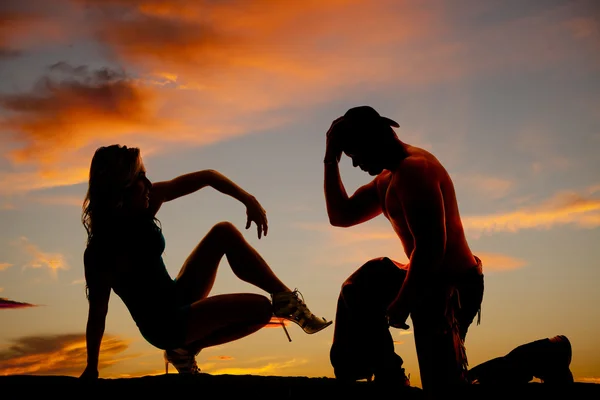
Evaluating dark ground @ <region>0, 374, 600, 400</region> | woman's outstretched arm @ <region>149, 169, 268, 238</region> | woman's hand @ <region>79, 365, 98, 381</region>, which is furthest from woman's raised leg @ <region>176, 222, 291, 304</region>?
woman's hand @ <region>79, 365, 98, 381</region>

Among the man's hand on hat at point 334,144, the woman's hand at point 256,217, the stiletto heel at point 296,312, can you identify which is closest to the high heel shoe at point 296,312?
the stiletto heel at point 296,312

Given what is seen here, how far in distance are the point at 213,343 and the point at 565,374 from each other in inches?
107

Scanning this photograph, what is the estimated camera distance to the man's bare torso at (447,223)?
541 cm

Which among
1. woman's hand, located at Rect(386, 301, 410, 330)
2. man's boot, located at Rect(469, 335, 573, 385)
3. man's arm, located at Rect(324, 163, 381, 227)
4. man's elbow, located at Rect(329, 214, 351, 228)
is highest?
man's arm, located at Rect(324, 163, 381, 227)

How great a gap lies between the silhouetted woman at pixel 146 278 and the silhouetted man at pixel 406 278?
1.60 feet

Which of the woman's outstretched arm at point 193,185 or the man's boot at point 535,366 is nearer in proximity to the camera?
the man's boot at point 535,366

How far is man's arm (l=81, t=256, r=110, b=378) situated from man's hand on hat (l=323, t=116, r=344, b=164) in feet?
6.45

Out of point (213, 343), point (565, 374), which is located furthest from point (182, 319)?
point (565, 374)

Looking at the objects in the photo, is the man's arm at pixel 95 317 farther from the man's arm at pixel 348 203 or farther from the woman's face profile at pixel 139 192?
the man's arm at pixel 348 203

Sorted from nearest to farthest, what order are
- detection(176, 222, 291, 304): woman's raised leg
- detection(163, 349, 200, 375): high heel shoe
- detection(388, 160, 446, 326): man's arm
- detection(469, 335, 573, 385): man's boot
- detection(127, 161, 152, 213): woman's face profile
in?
detection(388, 160, 446, 326): man's arm
detection(469, 335, 573, 385): man's boot
detection(127, 161, 152, 213): woman's face profile
detection(176, 222, 291, 304): woman's raised leg
detection(163, 349, 200, 375): high heel shoe

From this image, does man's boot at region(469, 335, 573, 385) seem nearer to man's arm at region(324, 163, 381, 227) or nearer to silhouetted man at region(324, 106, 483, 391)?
silhouetted man at region(324, 106, 483, 391)

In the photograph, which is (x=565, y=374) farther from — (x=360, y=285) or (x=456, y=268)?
(x=360, y=285)

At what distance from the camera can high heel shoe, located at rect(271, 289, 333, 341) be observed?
5.72 m

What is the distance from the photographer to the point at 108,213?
5.61m
